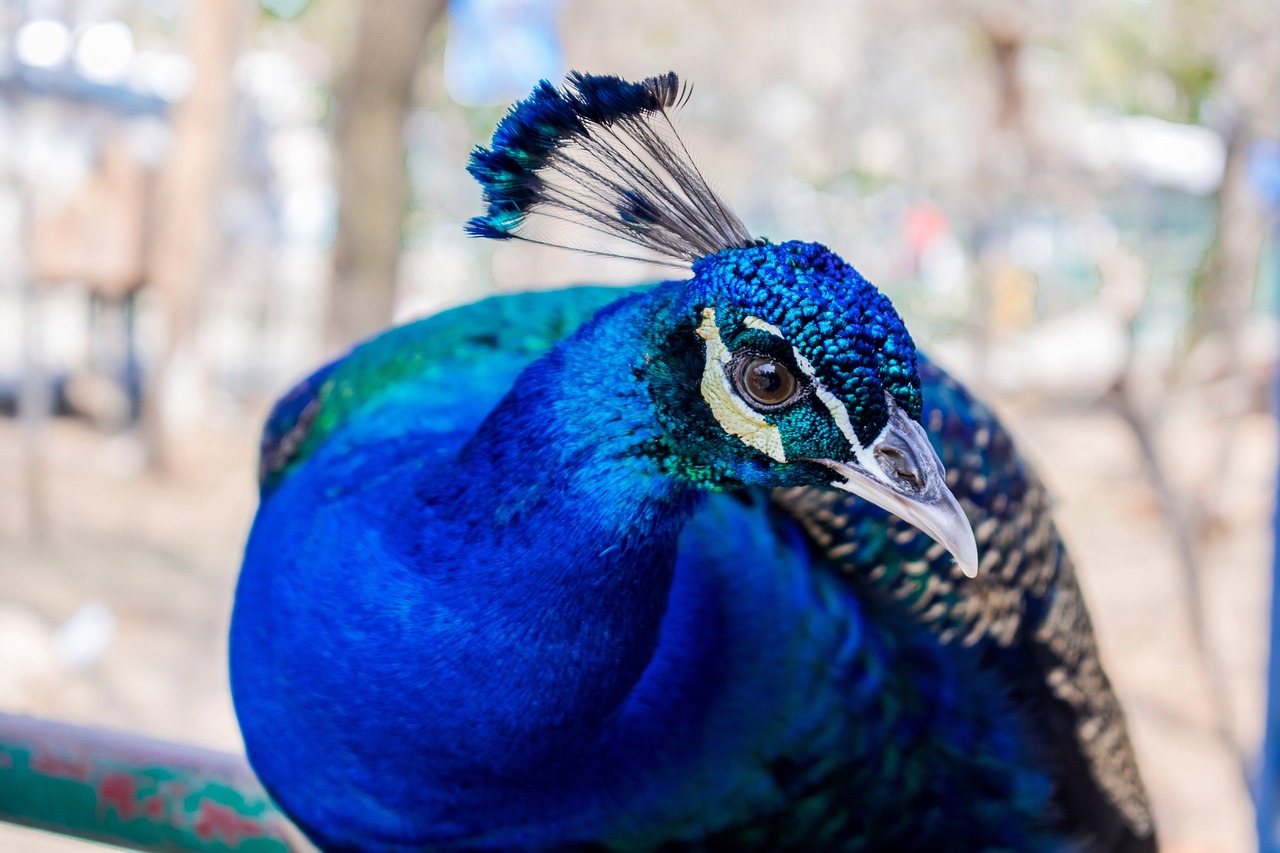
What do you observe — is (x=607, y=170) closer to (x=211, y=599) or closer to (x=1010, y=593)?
(x=1010, y=593)

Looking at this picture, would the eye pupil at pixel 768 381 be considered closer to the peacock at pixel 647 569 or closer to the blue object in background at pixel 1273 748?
the peacock at pixel 647 569

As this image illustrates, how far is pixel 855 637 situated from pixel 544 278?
3.06m

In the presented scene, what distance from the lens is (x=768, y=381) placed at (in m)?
0.86

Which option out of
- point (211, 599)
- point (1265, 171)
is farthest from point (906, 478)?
point (1265, 171)

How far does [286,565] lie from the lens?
1.12m

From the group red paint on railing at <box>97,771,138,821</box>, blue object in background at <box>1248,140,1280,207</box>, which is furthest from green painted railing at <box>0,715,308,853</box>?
blue object in background at <box>1248,140,1280,207</box>

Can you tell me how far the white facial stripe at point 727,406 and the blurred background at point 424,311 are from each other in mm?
220

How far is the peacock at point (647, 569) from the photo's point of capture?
0.88 meters

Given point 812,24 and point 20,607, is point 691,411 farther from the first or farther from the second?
point 812,24

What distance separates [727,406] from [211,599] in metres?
3.85

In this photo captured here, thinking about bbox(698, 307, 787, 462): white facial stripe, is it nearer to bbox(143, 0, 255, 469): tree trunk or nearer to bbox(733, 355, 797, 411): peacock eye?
bbox(733, 355, 797, 411): peacock eye

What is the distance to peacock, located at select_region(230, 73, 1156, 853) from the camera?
88 centimetres

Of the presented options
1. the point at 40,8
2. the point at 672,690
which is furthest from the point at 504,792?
the point at 40,8

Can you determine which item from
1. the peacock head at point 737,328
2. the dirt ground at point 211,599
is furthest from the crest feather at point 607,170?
the dirt ground at point 211,599
